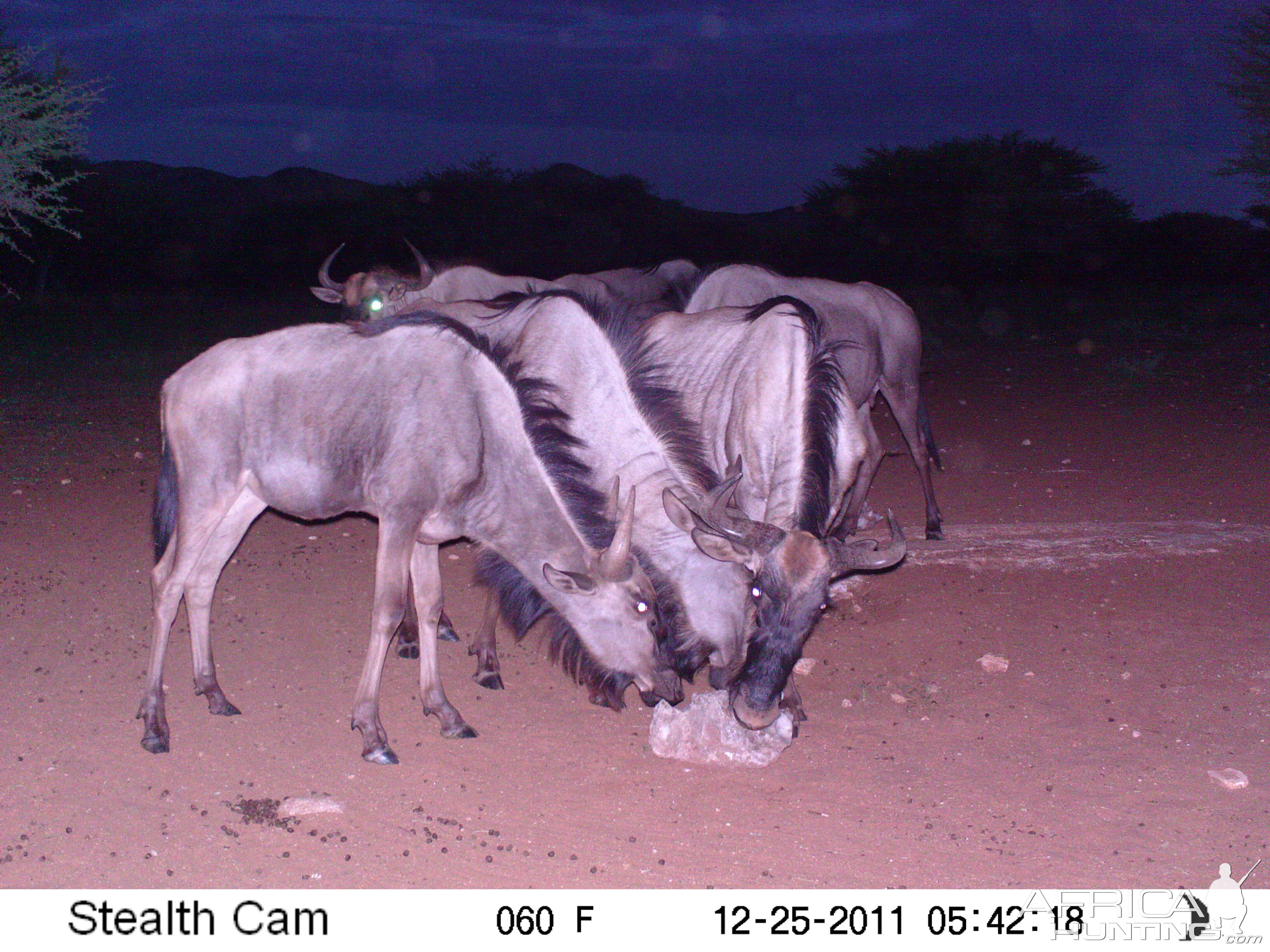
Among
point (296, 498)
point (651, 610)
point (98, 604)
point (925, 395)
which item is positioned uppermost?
point (296, 498)

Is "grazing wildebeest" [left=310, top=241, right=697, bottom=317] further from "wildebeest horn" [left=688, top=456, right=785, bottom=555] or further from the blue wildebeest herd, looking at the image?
"wildebeest horn" [left=688, top=456, right=785, bottom=555]

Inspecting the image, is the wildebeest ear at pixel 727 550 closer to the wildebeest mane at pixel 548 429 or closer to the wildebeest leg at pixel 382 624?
the wildebeest mane at pixel 548 429

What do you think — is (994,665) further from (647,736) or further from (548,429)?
(548,429)

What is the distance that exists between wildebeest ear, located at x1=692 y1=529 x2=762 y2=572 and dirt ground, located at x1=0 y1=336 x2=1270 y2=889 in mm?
771

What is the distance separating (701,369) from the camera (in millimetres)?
6215

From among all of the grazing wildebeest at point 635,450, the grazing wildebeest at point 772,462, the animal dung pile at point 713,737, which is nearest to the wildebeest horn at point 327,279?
the grazing wildebeest at point 772,462

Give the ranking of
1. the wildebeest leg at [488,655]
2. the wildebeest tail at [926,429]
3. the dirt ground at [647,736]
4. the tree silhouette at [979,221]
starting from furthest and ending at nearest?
1. the tree silhouette at [979,221]
2. the wildebeest tail at [926,429]
3. the wildebeest leg at [488,655]
4. the dirt ground at [647,736]

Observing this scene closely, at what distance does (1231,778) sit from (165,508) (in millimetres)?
4263

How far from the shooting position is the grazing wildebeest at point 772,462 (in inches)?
171

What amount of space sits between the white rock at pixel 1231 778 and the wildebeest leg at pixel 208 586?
3.81 metres

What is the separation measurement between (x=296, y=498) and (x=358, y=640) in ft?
4.09

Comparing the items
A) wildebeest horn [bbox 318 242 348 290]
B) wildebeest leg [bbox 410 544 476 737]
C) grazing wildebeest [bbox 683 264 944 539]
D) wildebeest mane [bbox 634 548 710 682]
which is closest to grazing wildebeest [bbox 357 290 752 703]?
wildebeest mane [bbox 634 548 710 682]

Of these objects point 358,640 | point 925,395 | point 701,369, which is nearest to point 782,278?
point 701,369
